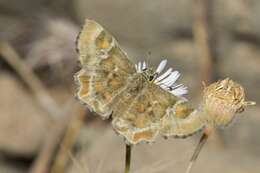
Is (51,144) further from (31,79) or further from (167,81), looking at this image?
(167,81)

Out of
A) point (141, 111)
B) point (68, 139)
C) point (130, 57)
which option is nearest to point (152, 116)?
point (141, 111)

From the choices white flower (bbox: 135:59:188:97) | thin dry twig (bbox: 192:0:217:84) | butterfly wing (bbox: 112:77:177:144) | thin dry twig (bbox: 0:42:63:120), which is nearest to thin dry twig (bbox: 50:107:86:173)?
thin dry twig (bbox: 0:42:63:120)

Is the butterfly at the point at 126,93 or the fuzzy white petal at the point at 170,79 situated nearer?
the butterfly at the point at 126,93

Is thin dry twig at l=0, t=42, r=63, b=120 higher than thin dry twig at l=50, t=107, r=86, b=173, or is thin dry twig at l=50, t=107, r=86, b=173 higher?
thin dry twig at l=0, t=42, r=63, b=120

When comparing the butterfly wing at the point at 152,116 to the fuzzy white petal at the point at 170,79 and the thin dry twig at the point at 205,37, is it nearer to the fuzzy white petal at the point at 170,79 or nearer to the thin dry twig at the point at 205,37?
the fuzzy white petal at the point at 170,79

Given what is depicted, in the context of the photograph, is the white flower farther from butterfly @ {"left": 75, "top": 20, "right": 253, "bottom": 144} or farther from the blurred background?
the blurred background

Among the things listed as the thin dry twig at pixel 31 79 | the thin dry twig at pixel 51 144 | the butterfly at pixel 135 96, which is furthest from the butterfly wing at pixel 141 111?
the thin dry twig at pixel 31 79
